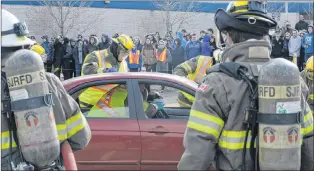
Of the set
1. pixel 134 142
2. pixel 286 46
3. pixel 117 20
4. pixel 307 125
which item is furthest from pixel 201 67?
pixel 117 20

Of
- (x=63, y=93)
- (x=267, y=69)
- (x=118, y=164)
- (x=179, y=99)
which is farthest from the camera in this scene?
(x=179, y=99)

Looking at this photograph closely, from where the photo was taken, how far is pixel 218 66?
2525 millimetres

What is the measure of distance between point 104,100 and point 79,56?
11.6 m

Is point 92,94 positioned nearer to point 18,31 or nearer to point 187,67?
point 187,67

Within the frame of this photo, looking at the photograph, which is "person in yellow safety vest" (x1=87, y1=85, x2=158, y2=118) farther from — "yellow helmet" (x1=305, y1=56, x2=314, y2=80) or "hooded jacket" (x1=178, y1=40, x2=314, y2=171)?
"hooded jacket" (x1=178, y1=40, x2=314, y2=171)

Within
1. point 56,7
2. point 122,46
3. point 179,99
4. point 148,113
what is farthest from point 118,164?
point 56,7

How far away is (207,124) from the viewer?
7.91 ft

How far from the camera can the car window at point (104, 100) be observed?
490cm

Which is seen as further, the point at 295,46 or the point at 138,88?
the point at 295,46

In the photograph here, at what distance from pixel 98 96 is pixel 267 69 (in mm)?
2897

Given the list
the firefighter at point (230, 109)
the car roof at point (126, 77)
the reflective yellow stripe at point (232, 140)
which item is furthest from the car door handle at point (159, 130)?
the reflective yellow stripe at point (232, 140)

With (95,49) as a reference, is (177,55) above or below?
below

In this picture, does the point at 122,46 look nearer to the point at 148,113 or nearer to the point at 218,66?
the point at 148,113

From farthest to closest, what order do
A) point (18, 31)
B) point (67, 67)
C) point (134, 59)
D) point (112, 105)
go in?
point (67, 67) → point (134, 59) → point (112, 105) → point (18, 31)
